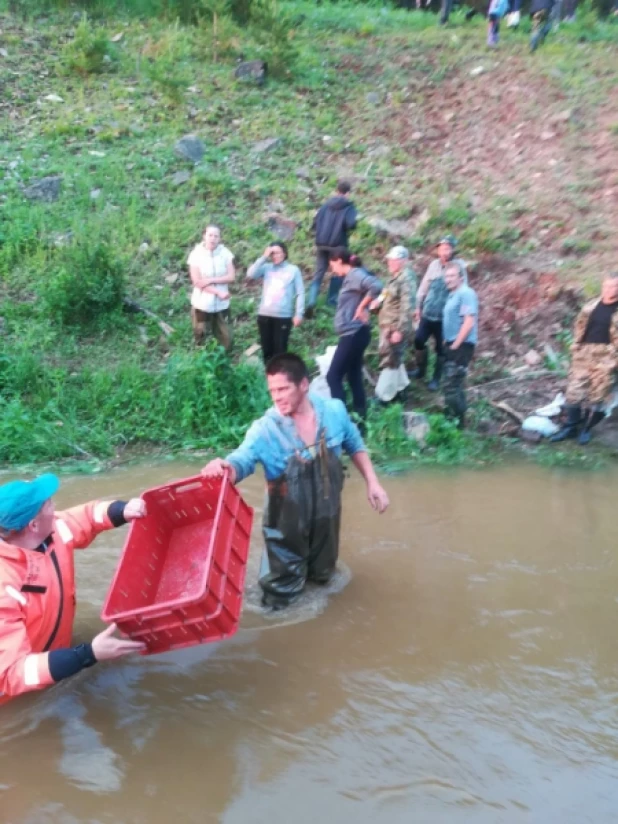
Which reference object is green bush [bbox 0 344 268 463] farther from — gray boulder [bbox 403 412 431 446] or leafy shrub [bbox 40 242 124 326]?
gray boulder [bbox 403 412 431 446]

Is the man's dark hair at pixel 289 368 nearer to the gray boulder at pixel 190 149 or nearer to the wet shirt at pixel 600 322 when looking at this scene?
the wet shirt at pixel 600 322

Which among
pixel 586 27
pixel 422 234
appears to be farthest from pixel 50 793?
pixel 586 27

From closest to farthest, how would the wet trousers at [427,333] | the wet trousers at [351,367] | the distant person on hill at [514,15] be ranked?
the wet trousers at [351,367]
the wet trousers at [427,333]
the distant person on hill at [514,15]

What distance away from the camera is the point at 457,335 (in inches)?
267

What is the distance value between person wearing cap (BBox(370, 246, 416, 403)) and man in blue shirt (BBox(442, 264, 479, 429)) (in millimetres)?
377

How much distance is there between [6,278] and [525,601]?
7396mm

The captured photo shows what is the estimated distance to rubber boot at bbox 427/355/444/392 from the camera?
7583 mm

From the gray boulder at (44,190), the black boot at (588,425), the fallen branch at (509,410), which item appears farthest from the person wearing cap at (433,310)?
the gray boulder at (44,190)

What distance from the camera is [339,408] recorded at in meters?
3.87

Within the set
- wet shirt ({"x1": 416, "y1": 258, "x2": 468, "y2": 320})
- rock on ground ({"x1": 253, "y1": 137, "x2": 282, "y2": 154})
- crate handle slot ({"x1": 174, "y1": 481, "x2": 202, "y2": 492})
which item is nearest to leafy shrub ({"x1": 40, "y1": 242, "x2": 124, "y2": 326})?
wet shirt ({"x1": 416, "y1": 258, "x2": 468, "y2": 320})

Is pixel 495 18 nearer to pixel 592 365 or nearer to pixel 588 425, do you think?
pixel 592 365

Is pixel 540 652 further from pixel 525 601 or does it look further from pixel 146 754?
pixel 146 754

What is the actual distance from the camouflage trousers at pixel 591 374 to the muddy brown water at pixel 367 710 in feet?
6.65

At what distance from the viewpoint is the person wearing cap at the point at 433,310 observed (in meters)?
7.09
